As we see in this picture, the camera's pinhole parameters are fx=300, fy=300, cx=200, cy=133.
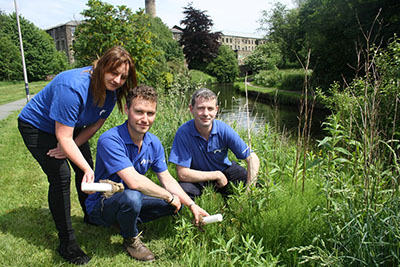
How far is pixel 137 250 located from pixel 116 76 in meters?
1.46

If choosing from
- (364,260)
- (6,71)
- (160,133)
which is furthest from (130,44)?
(6,71)

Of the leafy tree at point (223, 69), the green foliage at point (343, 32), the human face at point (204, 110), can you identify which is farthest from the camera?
the leafy tree at point (223, 69)

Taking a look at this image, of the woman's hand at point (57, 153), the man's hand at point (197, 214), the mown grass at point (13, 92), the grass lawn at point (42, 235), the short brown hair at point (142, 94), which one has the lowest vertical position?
the grass lawn at point (42, 235)

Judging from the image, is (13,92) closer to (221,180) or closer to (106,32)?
(106,32)

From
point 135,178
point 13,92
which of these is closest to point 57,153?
point 135,178

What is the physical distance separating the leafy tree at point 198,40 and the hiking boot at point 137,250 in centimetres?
5315

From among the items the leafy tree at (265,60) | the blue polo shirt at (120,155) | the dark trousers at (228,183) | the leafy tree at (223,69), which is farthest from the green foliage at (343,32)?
the leafy tree at (223,69)

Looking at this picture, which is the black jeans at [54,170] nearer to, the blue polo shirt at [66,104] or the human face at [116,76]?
the blue polo shirt at [66,104]

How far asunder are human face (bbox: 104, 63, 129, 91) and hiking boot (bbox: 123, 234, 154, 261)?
130cm

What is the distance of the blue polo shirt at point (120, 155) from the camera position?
7.97ft

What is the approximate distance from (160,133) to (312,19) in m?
22.0

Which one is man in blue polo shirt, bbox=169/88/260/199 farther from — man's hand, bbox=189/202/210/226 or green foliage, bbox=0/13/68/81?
green foliage, bbox=0/13/68/81

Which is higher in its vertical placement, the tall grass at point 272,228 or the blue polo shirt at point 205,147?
the blue polo shirt at point 205,147

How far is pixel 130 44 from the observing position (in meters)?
11.9
